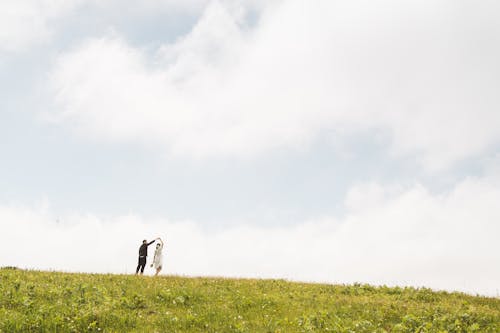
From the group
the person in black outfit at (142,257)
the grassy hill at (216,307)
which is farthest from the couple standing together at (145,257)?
the grassy hill at (216,307)

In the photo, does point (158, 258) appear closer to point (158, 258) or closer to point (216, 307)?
point (158, 258)

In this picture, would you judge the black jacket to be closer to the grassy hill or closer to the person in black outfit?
the person in black outfit

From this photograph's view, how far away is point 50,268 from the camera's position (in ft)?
92.4

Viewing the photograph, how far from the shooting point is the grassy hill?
16516 millimetres

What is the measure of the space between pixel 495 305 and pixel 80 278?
778 inches

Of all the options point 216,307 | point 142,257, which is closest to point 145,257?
point 142,257

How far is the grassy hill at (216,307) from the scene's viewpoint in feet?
54.2

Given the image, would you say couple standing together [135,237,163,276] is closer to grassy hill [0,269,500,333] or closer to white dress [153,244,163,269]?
white dress [153,244,163,269]

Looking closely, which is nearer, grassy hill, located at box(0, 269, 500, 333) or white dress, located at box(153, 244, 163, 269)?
grassy hill, located at box(0, 269, 500, 333)

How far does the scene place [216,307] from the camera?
Result: 1894 centimetres

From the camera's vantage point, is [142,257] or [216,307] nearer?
[216,307]

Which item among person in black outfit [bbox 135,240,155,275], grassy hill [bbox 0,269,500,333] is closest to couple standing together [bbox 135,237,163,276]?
person in black outfit [bbox 135,240,155,275]

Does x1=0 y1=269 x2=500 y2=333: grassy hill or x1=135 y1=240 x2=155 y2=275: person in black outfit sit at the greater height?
x1=135 y1=240 x2=155 y2=275: person in black outfit

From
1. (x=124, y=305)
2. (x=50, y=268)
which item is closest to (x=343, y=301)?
(x=124, y=305)
